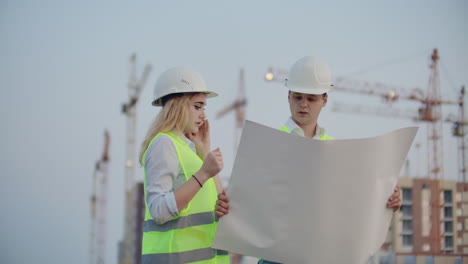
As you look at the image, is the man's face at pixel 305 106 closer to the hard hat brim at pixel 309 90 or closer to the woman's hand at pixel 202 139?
the hard hat brim at pixel 309 90

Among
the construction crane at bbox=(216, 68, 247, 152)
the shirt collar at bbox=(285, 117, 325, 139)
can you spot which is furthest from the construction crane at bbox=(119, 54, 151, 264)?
the shirt collar at bbox=(285, 117, 325, 139)

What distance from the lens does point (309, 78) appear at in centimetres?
300

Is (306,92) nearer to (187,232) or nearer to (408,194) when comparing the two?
(187,232)

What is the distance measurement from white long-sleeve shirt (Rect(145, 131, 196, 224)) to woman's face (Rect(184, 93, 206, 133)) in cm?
18

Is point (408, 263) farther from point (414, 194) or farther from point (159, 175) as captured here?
point (414, 194)

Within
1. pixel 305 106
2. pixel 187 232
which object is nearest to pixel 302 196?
pixel 187 232

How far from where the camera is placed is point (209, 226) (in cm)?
265

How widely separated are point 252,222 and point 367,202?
1.71ft

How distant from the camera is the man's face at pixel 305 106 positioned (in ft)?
9.93

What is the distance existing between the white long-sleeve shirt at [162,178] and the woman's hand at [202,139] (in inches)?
10.4

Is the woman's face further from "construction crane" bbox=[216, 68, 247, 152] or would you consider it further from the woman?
"construction crane" bbox=[216, 68, 247, 152]

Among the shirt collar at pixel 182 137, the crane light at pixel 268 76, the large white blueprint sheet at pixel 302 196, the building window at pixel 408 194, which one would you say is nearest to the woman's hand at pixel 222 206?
the large white blueprint sheet at pixel 302 196

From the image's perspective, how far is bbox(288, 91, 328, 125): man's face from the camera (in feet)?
9.93

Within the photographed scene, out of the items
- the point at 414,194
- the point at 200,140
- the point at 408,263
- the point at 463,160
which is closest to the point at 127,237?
the point at 414,194
